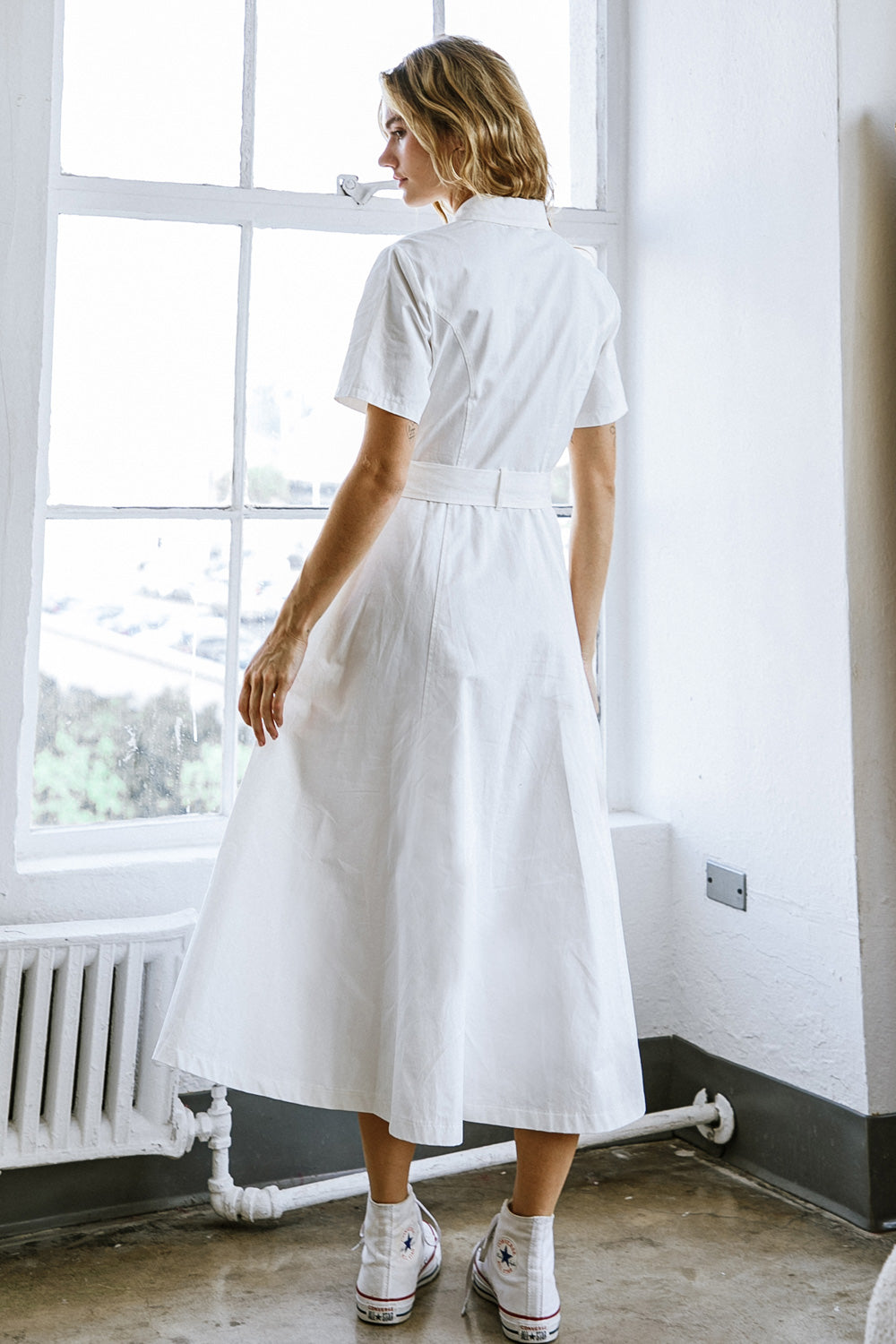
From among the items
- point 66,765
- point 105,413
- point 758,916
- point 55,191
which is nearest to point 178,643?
point 66,765

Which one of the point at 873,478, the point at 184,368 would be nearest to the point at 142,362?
the point at 184,368

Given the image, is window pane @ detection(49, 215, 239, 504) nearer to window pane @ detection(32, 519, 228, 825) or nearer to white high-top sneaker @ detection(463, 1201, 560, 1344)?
window pane @ detection(32, 519, 228, 825)

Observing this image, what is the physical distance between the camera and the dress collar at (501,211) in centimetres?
154

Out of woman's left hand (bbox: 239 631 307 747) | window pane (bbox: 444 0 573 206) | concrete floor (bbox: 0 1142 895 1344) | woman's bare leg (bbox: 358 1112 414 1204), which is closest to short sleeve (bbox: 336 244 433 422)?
woman's left hand (bbox: 239 631 307 747)

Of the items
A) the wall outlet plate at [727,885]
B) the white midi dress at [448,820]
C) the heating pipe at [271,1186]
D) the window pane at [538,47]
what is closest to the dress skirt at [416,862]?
the white midi dress at [448,820]

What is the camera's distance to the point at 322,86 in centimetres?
222

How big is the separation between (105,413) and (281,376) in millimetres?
321

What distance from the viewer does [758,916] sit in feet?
6.91

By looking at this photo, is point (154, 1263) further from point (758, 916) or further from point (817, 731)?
point (817, 731)

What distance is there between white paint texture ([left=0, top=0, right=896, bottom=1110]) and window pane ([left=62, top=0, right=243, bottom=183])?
182 mm

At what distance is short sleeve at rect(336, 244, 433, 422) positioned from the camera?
4.77ft

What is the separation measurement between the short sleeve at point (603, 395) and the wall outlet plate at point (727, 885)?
35.1 inches

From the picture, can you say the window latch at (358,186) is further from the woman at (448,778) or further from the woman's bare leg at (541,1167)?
the woman's bare leg at (541,1167)

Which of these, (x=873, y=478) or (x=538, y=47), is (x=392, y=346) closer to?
(x=873, y=478)
